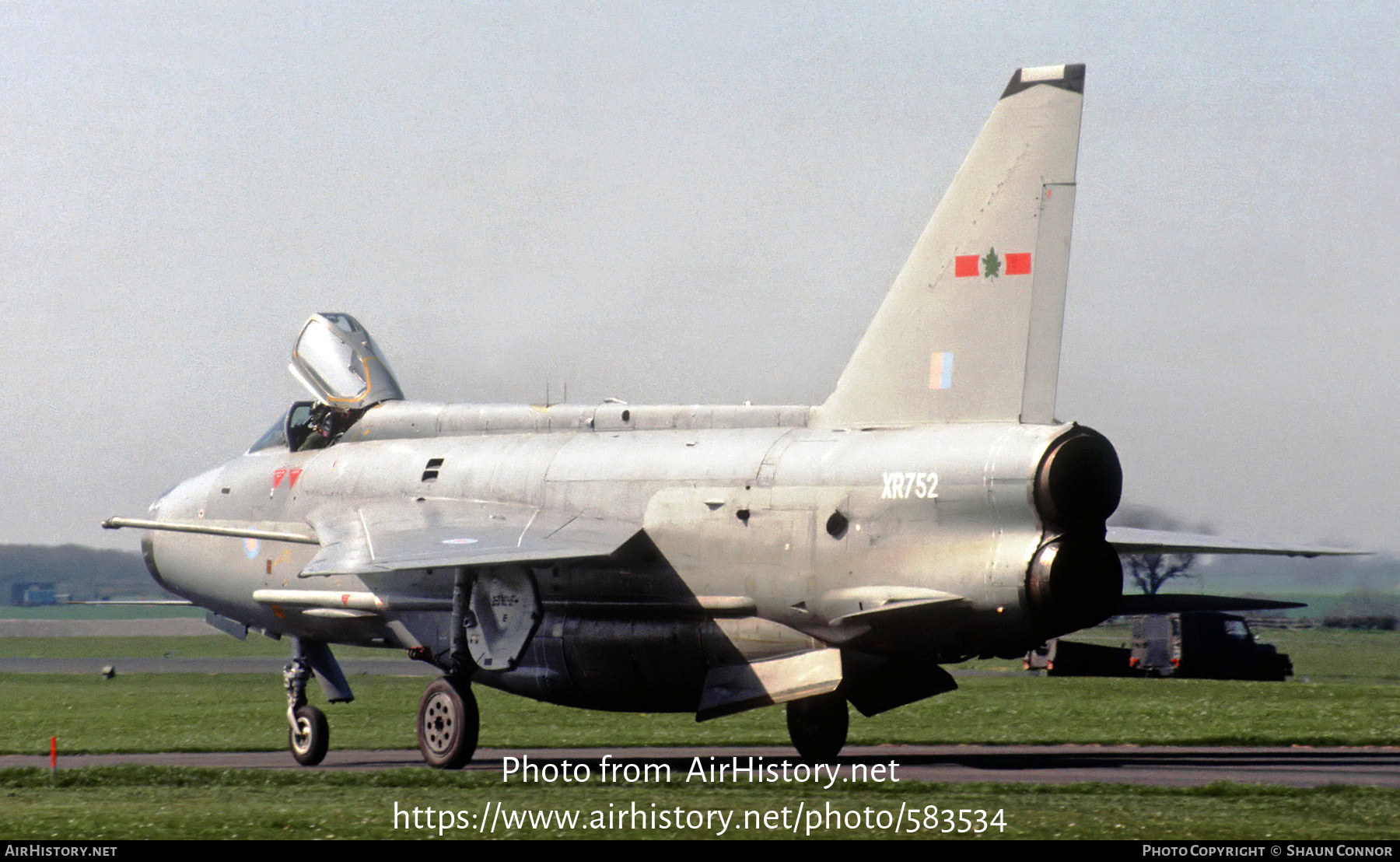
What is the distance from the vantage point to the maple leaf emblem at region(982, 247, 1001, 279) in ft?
54.0

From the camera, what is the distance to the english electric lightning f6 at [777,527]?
1565 centimetres

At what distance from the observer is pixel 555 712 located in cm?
3006

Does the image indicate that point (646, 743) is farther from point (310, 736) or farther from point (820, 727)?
point (310, 736)

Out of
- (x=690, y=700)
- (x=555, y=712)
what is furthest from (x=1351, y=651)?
(x=690, y=700)

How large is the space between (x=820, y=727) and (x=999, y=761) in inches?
94.6

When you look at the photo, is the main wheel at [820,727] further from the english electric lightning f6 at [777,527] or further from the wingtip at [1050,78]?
the wingtip at [1050,78]

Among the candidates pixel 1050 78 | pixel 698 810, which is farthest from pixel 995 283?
pixel 698 810

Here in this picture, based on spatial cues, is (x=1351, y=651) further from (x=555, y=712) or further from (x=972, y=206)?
(x=972, y=206)

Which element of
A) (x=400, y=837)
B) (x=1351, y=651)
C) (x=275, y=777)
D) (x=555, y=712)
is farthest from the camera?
(x=1351, y=651)

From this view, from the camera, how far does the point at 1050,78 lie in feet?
54.3

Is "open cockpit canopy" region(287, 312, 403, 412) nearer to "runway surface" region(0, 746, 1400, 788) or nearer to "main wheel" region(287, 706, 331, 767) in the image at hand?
"main wheel" region(287, 706, 331, 767)

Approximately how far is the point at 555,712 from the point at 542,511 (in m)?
11.8

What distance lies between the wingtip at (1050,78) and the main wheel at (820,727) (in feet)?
24.5

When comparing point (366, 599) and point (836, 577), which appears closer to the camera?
point (836, 577)
